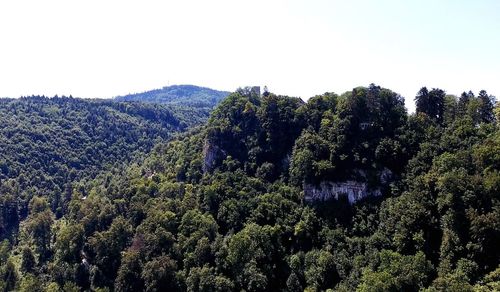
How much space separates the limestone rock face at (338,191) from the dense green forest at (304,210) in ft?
0.75

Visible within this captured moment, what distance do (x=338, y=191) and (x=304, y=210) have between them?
876cm

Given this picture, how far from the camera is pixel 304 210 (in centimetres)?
9556

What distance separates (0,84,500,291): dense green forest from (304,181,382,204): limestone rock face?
228 mm

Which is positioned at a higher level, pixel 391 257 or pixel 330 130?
pixel 330 130

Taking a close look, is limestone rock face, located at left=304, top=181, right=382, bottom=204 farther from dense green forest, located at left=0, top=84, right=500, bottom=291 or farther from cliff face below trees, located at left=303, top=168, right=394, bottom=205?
dense green forest, located at left=0, top=84, right=500, bottom=291

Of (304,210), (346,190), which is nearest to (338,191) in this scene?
(346,190)

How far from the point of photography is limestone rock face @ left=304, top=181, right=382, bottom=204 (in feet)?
305

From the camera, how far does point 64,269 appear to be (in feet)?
348

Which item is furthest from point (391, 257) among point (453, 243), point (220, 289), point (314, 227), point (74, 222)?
point (74, 222)

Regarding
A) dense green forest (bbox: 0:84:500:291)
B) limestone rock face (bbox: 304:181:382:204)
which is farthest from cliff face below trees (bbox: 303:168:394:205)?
dense green forest (bbox: 0:84:500:291)

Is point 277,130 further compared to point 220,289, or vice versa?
point 277,130

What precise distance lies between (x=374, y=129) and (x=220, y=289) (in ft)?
166

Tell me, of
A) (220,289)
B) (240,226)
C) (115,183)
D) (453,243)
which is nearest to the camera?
(453,243)

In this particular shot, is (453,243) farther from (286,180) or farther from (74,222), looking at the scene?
(74,222)
